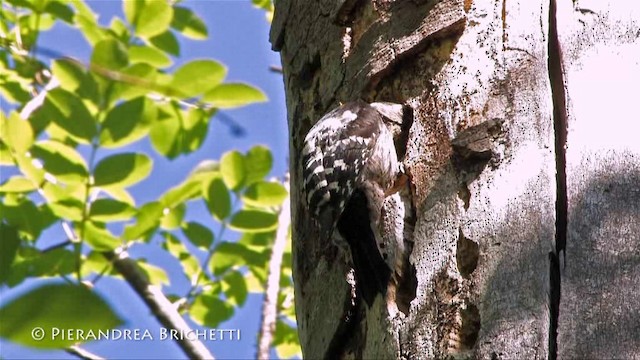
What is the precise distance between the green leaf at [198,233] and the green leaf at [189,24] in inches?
38.6

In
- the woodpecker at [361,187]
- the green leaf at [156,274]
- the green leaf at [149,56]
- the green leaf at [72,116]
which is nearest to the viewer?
the woodpecker at [361,187]

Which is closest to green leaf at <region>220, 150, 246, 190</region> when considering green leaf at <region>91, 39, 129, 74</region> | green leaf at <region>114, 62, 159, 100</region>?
green leaf at <region>114, 62, 159, 100</region>

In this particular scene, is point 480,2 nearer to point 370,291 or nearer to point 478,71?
point 478,71

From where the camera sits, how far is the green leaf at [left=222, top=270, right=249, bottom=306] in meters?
4.39

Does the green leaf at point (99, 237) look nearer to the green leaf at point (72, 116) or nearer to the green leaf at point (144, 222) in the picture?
the green leaf at point (144, 222)

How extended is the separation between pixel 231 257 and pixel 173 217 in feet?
1.31

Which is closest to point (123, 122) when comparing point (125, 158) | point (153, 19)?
point (125, 158)

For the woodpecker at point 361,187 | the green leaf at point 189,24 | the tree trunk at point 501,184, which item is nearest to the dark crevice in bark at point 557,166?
the tree trunk at point 501,184

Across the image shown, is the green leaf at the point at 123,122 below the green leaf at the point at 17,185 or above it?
above

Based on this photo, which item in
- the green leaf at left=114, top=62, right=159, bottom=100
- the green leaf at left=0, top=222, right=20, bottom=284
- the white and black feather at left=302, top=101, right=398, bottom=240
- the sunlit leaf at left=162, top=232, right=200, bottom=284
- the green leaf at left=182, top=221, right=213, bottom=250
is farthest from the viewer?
the sunlit leaf at left=162, top=232, right=200, bottom=284

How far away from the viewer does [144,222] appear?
374 cm

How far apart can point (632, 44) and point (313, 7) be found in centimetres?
136

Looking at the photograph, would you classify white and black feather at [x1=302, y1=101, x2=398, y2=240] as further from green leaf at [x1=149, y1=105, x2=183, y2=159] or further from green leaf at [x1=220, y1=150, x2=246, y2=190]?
green leaf at [x1=149, y1=105, x2=183, y2=159]

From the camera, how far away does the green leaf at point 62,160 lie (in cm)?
337
